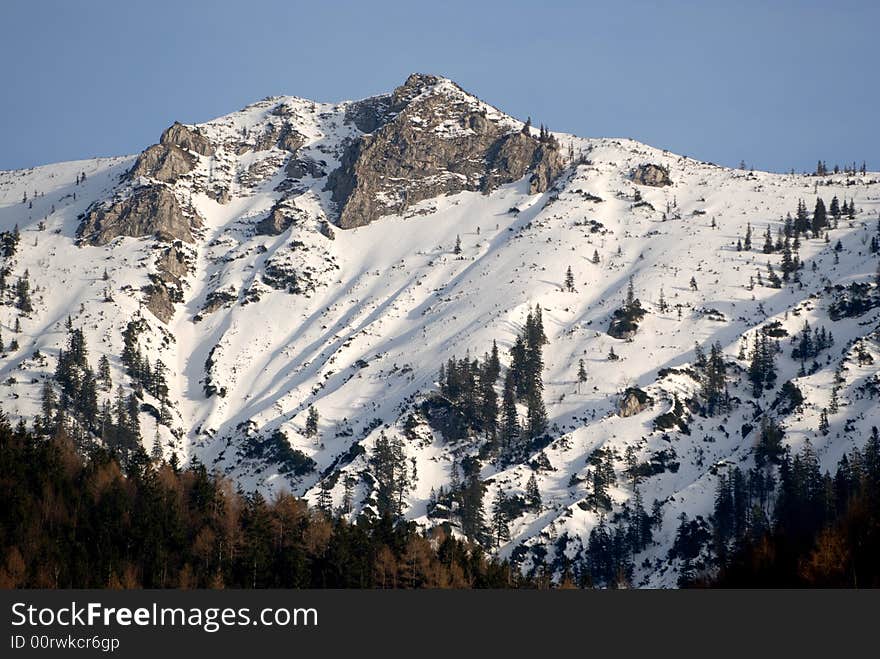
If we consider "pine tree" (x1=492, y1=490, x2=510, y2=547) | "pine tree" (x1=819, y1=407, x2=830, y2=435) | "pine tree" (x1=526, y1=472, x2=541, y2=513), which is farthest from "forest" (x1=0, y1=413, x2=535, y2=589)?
"pine tree" (x1=819, y1=407, x2=830, y2=435)

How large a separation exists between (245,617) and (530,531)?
121m

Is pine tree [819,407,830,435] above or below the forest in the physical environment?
above

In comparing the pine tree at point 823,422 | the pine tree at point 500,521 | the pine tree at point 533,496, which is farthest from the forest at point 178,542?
the pine tree at point 823,422

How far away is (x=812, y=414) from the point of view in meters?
192

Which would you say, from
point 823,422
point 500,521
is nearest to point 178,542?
point 500,521

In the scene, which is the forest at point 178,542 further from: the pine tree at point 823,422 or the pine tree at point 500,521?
the pine tree at point 823,422

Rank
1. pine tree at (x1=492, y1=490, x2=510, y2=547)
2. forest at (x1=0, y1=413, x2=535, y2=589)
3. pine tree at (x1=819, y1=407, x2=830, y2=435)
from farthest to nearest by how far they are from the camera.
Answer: pine tree at (x1=492, y1=490, x2=510, y2=547) → pine tree at (x1=819, y1=407, x2=830, y2=435) → forest at (x1=0, y1=413, x2=535, y2=589)

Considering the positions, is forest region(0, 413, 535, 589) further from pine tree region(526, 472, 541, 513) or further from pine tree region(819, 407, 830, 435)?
pine tree region(819, 407, 830, 435)

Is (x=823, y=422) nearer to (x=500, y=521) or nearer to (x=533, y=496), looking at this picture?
(x=533, y=496)

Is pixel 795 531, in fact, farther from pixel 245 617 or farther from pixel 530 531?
pixel 245 617

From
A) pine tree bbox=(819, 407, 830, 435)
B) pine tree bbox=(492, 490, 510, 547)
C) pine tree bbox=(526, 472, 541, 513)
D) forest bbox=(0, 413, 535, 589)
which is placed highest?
pine tree bbox=(819, 407, 830, 435)

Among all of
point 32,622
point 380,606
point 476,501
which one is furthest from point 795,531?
point 32,622

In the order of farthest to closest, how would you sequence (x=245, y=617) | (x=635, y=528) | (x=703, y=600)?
(x=635, y=528) → (x=703, y=600) → (x=245, y=617)

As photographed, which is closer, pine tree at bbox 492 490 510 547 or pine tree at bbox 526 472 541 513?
pine tree at bbox 492 490 510 547
